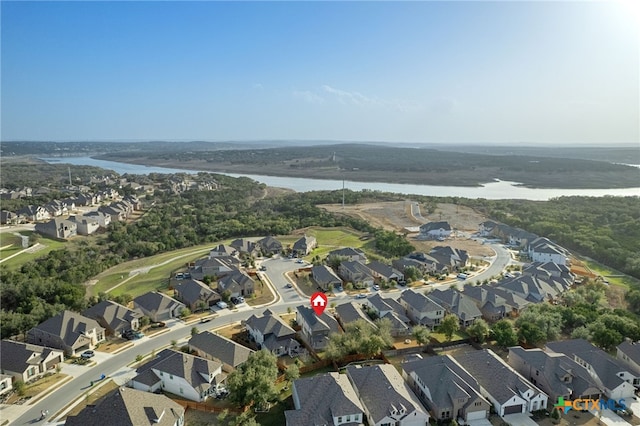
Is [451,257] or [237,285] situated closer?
[237,285]

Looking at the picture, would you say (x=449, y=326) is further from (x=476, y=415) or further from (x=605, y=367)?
(x=605, y=367)

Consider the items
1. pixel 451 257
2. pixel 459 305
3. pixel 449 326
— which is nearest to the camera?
pixel 449 326

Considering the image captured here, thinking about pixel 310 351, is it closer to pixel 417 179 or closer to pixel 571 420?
pixel 571 420

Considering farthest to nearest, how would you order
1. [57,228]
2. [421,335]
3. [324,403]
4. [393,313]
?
1. [57,228]
2. [393,313]
3. [421,335]
4. [324,403]

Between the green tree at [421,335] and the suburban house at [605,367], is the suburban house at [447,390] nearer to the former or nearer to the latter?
the green tree at [421,335]

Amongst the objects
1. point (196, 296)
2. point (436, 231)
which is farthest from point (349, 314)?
point (436, 231)

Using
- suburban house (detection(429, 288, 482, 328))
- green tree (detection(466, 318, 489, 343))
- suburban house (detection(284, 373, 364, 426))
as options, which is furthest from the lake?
suburban house (detection(284, 373, 364, 426))

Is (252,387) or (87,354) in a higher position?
(252,387)
